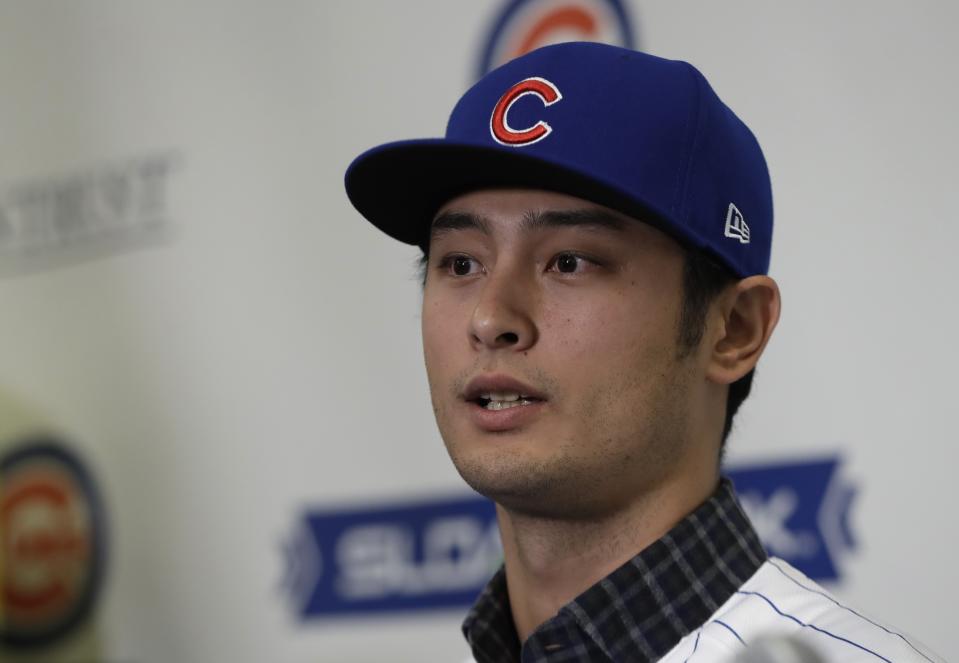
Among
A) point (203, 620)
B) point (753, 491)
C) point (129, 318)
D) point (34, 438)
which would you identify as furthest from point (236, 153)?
point (753, 491)

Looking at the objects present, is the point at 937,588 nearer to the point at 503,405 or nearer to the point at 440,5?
the point at 503,405

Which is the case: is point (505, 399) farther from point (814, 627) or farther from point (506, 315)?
point (814, 627)

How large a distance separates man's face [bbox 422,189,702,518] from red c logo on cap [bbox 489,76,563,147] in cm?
5

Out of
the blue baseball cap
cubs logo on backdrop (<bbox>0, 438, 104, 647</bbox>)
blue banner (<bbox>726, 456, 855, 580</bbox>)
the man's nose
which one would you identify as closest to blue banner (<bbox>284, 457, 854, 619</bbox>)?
blue banner (<bbox>726, 456, 855, 580</bbox>)

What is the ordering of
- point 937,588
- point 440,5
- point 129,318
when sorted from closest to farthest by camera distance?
point 937,588 → point 440,5 → point 129,318

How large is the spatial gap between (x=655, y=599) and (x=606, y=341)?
7.8 inches

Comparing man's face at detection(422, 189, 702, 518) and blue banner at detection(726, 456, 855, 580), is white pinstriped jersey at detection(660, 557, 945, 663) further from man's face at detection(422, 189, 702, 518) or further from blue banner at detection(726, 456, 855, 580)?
blue banner at detection(726, 456, 855, 580)

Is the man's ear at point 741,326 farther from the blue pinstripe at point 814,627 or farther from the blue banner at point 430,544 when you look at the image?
the blue banner at point 430,544

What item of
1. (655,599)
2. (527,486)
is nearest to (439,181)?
(527,486)

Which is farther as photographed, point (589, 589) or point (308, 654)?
point (308, 654)

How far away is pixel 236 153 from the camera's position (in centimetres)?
204

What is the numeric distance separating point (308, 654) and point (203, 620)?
0.75 ft

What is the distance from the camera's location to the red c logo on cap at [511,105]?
0.94 m

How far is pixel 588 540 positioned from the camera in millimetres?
981
